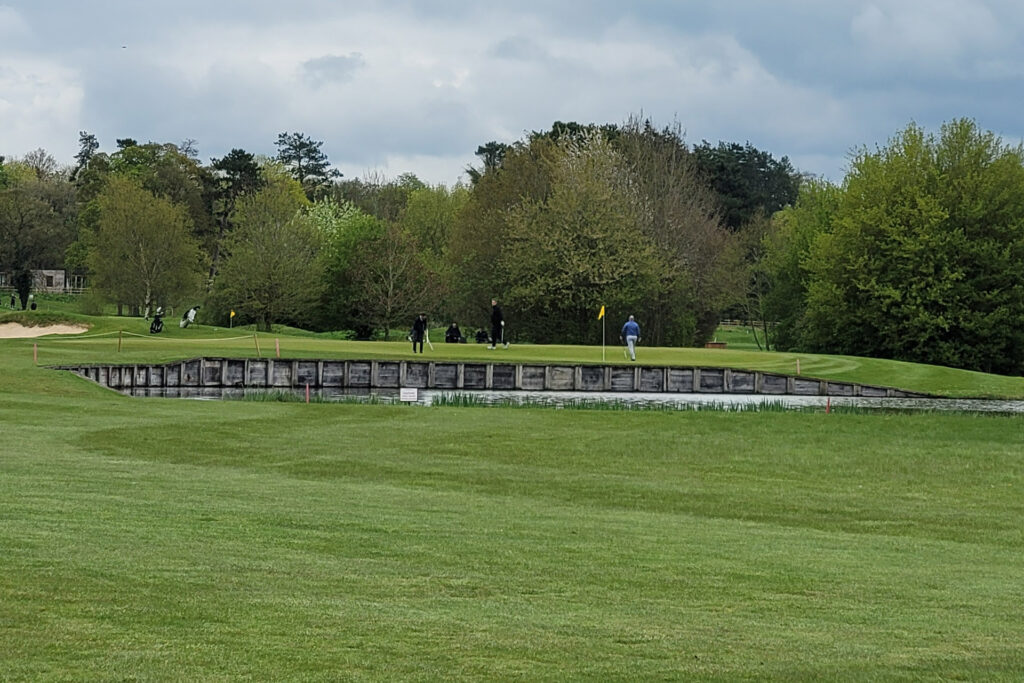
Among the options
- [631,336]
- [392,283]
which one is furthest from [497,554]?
[392,283]

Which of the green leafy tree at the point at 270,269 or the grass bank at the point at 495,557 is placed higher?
the green leafy tree at the point at 270,269

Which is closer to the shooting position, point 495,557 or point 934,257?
point 495,557

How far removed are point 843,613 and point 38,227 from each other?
121521 mm

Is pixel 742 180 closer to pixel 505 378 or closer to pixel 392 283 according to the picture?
pixel 392 283

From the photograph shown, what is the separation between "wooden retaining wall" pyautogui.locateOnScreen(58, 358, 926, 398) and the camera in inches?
2242

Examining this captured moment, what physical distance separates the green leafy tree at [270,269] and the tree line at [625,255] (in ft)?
0.44

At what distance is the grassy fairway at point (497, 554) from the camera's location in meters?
9.02

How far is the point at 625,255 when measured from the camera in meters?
80.8

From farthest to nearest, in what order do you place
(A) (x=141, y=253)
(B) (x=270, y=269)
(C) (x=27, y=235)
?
(C) (x=27, y=235)
(A) (x=141, y=253)
(B) (x=270, y=269)

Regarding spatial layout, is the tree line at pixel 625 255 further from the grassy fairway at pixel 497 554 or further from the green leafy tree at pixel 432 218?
the grassy fairway at pixel 497 554

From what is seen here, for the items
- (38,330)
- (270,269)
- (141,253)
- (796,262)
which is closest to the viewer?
(38,330)

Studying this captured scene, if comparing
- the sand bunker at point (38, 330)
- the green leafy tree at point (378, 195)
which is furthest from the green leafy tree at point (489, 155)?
the sand bunker at point (38, 330)

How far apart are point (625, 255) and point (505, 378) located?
76.6 ft

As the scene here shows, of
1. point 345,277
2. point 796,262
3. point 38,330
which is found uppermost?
point 796,262
